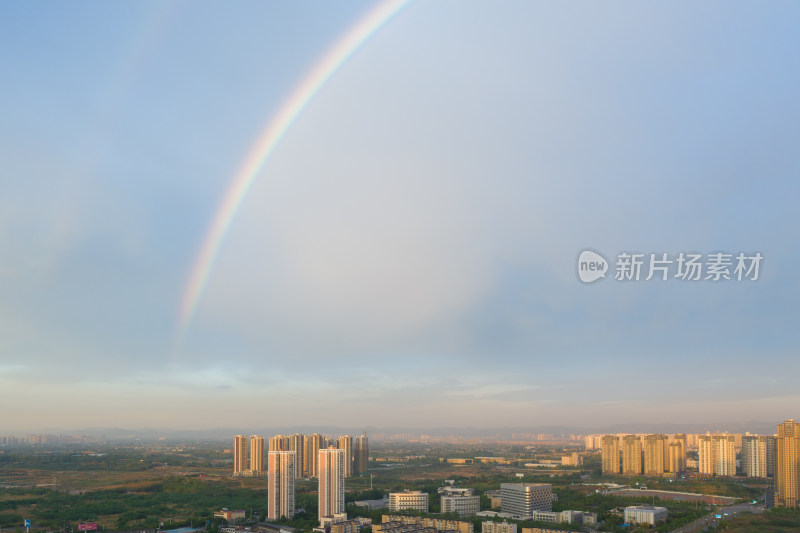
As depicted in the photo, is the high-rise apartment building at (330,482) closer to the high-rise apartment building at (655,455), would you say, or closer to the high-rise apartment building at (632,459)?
the high-rise apartment building at (632,459)

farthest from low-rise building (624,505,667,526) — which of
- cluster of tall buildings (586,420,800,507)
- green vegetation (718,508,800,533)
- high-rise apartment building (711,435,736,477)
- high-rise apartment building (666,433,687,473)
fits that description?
high-rise apartment building (666,433,687,473)

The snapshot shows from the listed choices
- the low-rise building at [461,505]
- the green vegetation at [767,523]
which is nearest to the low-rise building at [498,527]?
the low-rise building at [461,505]

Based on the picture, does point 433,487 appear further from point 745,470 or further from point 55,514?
point 745,470

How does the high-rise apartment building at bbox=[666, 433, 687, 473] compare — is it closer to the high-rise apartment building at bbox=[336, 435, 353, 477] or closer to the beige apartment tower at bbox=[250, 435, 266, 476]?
the high-rise apartment building at bbox=[336, 435, 353, 477]

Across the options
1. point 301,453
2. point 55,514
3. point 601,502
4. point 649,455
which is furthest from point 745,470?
point 55,514

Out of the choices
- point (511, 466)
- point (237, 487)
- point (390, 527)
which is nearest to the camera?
point (390, 527)

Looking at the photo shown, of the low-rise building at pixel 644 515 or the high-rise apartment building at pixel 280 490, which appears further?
the high-rise apartment building at pixel 280 490

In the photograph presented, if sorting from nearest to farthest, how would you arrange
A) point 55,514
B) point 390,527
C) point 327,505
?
point 390,527 → point 327,505 → point 55,514
